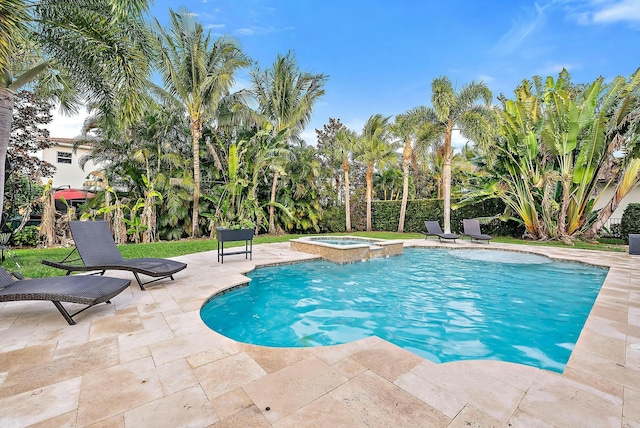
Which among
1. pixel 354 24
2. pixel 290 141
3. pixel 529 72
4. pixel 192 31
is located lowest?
pixel 290 141

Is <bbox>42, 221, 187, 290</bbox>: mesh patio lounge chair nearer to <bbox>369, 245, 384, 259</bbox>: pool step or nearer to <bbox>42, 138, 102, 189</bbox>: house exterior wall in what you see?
<bbox>369, 245, 384, 259</bbox>: pool step


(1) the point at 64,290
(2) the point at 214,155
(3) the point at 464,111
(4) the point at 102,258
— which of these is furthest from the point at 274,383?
(3) the point at 464,111

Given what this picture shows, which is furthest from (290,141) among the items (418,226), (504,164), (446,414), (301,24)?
(446,414)

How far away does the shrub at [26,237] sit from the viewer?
11.4 meters

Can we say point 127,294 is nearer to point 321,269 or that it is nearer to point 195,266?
point 195,266

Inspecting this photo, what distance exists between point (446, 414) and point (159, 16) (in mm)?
18226

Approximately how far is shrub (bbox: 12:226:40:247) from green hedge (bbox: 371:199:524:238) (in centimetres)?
1968

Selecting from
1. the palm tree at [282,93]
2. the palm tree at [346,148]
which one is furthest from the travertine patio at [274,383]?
the palm tree at [346,148]

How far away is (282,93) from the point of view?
56.6ft

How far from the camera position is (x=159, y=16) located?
13.7 m

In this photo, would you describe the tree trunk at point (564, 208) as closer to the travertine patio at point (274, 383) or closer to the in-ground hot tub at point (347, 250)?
the in-ground hot tub at point (347, 250)

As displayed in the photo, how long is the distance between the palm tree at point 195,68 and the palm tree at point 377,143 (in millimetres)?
10101

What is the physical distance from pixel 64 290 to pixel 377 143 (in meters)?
20.2

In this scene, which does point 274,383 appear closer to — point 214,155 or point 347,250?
point 347,250
